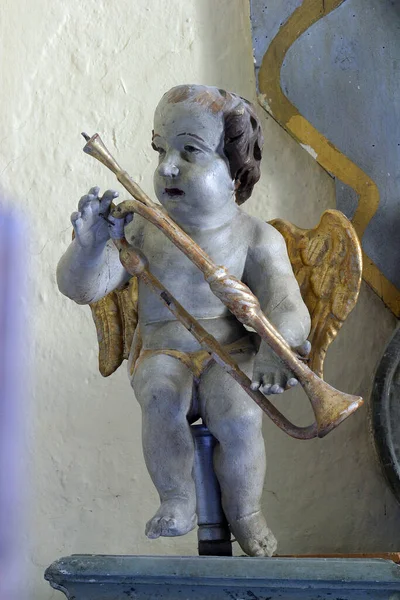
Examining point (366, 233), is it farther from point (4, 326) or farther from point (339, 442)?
point (4, 326)

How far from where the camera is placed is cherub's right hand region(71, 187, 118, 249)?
117 centimetres

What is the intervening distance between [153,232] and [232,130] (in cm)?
17

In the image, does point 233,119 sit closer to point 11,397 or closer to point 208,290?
point 208,290

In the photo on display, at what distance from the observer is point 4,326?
174 centimetres

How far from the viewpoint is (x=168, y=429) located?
118cm

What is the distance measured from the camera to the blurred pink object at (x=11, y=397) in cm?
163

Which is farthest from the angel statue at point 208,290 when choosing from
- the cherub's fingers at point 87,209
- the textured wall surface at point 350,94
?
the textured wall surface at point 350,94

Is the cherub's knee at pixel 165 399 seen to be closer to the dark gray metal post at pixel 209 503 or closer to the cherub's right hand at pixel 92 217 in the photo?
the dark gray metal post at pixel 209 503

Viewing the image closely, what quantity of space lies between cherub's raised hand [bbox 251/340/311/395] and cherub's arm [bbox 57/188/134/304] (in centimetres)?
24

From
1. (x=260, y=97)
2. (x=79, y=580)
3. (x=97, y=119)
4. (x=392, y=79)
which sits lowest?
(x=79, y=580)

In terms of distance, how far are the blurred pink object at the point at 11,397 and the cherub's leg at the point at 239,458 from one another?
1.92 ft

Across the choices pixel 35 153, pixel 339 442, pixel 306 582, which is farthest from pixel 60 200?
pixel 306 582

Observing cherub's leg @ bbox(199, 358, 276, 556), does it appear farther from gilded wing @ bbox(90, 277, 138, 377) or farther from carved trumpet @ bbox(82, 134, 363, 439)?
gilded wing @ bbox(90, 277, 138, 377)

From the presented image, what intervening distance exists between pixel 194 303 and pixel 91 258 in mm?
140
